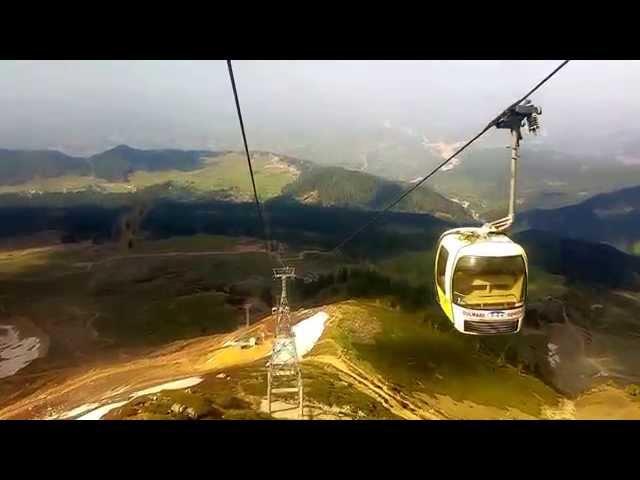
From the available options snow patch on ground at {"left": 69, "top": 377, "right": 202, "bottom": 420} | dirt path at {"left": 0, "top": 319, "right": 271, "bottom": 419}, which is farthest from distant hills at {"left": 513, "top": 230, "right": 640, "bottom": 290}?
snow patch on ground at {"left": 69, "top": 377, "right": 202, "bottom": 420}

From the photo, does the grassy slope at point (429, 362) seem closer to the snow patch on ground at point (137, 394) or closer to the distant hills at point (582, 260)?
the snow patch on ground at point (137, 394)

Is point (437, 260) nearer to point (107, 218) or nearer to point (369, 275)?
point (369, 275)

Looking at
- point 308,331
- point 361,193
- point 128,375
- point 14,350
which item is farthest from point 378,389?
point 361,193

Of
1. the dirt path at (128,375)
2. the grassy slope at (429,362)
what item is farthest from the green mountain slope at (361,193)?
the dirt path at (128,375)

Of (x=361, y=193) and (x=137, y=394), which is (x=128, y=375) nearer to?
(x=137, y=394)

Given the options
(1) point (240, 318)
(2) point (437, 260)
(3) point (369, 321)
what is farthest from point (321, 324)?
(2) point (437, 260)

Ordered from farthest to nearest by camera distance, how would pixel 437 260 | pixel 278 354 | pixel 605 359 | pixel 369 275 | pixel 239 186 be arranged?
1. pixel 239 186
2. pixel 369 275
3. pixel 605 359
4. pixel 278 354
5. pixel 437 260

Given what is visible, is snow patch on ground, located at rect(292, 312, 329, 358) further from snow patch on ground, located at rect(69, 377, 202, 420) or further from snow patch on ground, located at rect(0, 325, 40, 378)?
snow patch on ground, located at rect(0, 325, 40, 378)
